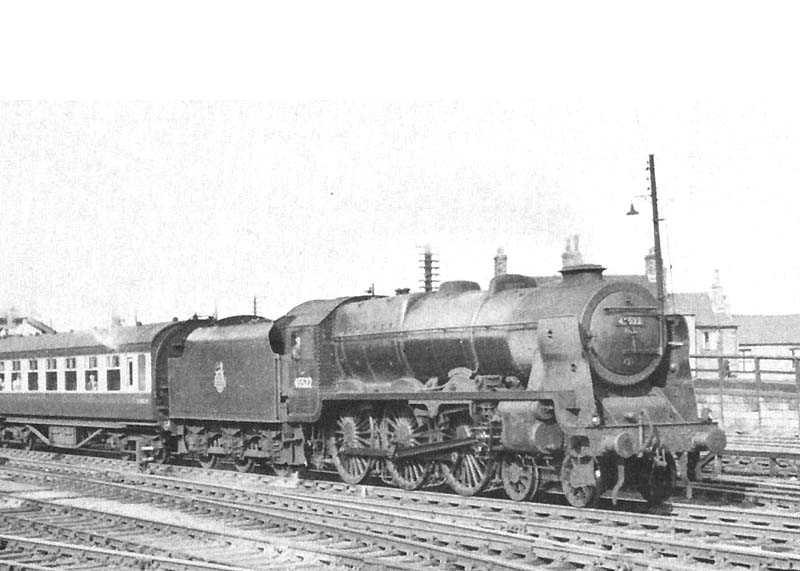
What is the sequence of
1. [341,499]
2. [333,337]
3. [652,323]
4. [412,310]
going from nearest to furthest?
[652,323]
[341,499]
[412,310]
[333,337]

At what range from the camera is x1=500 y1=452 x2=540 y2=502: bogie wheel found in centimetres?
1201

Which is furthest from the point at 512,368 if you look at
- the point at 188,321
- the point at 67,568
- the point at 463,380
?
the point at 188,321

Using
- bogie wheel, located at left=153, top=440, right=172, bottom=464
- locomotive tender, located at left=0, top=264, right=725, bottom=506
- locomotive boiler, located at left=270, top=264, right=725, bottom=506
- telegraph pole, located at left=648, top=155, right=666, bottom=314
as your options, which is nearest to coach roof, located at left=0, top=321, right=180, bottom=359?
locomotive tender, located at left=0, top=264, right=725, bottom=506

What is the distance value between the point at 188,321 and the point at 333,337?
16.5ft

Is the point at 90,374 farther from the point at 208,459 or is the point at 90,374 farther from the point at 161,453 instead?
the point at 208,459

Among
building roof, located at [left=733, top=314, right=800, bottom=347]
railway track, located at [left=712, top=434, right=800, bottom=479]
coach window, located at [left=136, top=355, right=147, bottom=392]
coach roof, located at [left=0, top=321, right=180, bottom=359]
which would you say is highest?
building roof, located at [left=733, top=314, right=800, bottom=347]

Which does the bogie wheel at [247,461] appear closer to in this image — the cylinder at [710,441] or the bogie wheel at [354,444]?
the bogie wheel at [354,444]

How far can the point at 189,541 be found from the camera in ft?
33.6

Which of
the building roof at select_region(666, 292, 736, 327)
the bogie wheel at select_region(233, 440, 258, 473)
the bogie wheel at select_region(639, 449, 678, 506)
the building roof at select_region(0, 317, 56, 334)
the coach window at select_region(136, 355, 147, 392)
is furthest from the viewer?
the building roof at select_region(666, 292, 736, 327)

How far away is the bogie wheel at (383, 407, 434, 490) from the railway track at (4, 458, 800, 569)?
0.44 metres

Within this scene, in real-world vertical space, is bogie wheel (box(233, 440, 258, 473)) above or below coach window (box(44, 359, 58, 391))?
below

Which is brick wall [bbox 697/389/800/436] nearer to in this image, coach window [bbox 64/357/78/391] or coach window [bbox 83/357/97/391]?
coach window [bbox 83/357/97/391]

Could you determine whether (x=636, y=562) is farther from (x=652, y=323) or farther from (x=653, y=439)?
(x=652, y=323)

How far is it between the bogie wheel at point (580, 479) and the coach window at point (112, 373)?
1112cm
